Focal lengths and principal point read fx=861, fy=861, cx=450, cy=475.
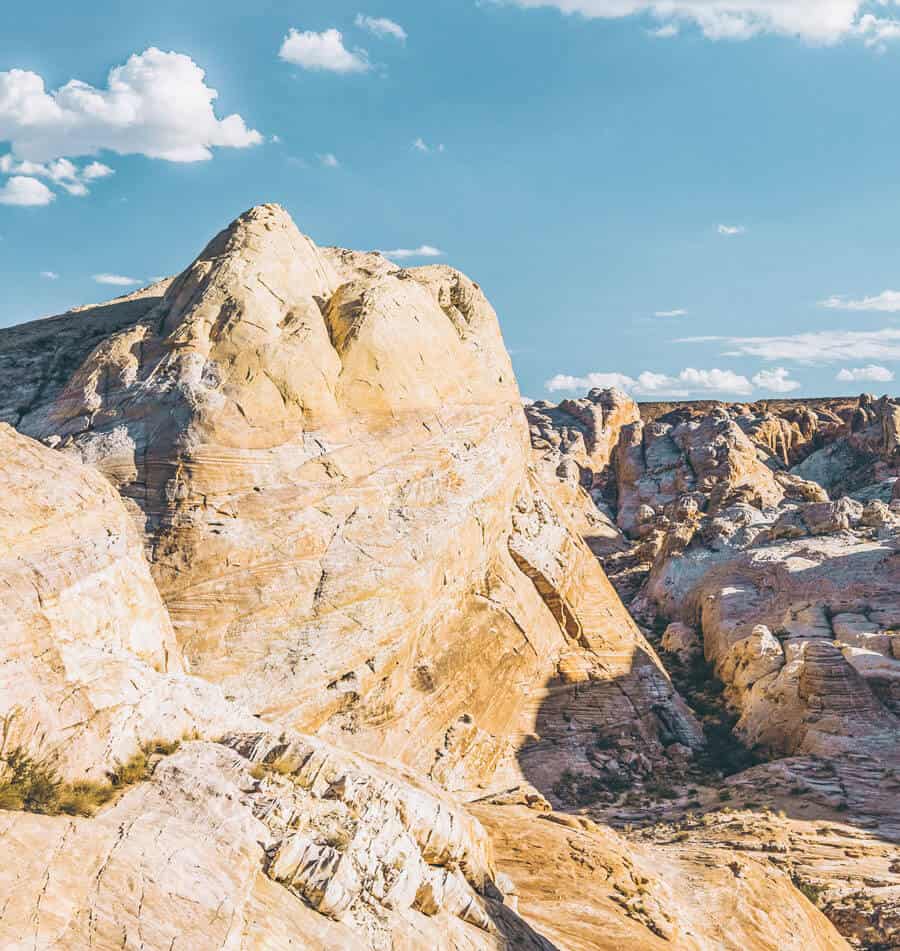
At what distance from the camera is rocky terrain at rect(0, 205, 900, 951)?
12.1 meters

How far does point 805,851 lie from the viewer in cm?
2458

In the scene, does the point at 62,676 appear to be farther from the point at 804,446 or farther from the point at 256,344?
the point at 804,446

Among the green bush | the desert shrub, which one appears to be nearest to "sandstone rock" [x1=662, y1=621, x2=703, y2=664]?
the green bush

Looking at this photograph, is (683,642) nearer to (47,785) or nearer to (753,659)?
(753,659)

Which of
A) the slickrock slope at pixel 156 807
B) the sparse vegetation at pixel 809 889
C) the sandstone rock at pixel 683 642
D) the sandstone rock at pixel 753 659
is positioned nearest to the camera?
the slickrock slope at pixel 156 807

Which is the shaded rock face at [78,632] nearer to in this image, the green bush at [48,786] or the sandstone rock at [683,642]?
the green bush at [48,786]

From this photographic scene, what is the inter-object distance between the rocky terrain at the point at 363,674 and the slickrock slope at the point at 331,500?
0.10 m

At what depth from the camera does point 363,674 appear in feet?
78.5

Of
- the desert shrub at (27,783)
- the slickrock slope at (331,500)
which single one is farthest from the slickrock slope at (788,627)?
the desert shrub at (27,783)

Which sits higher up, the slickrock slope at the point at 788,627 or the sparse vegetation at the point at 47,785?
the sparse vegetation at the point at 47,785

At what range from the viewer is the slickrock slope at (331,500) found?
2294 centimetres

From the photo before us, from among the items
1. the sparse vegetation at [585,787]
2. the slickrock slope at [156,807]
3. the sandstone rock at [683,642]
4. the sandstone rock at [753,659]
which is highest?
the slickrock slope at [156,807]

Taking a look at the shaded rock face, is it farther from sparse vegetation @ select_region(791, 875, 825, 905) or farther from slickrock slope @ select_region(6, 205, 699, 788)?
sparse vegetation @ select_region(791, 875, 825, 905)

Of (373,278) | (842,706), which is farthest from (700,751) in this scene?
(373,278)
